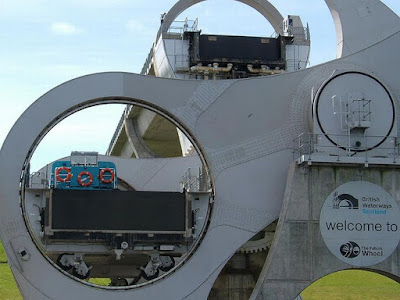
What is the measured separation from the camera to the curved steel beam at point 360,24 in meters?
27.2

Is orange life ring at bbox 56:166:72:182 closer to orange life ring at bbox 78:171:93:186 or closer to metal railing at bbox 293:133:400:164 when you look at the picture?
orange life ring at bbox 78:171:93:186

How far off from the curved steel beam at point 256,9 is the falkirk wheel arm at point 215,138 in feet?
43.1

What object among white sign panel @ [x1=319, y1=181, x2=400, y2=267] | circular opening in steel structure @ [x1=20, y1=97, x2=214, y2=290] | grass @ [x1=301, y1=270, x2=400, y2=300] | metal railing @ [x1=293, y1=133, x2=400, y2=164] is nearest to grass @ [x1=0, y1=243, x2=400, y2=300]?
grass @ [x1=301, y1=270, x2=400, y2=300]

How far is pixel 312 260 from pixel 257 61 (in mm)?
15207

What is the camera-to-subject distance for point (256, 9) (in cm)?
4038

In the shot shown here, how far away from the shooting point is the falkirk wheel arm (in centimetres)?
2425

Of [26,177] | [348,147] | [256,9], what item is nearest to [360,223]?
[348,147]

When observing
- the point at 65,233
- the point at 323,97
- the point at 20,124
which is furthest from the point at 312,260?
the point at 20,124

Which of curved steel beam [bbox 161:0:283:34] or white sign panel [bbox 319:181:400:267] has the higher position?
curved steel beam [bbox 161:0:283:34]

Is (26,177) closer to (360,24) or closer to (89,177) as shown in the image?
(89,177)

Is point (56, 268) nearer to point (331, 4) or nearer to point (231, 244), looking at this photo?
point (231, 244)

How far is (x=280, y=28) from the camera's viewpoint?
A: 4088cm

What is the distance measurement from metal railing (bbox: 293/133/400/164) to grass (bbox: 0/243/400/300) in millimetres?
21178

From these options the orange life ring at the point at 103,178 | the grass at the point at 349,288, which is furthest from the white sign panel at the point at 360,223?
the grass at the point at 349,288
